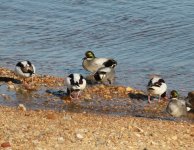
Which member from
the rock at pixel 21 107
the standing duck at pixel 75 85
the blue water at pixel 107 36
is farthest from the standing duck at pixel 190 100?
the rock at pixel 21 107

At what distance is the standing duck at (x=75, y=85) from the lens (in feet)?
49.1

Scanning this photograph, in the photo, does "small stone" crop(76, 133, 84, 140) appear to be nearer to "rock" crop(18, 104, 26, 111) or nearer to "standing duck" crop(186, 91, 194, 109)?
"rock" crop(18, 104, 26, 111)

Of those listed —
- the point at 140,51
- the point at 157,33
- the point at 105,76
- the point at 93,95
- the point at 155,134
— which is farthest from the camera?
the point at 157,33

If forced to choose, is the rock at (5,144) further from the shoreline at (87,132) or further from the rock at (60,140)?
the rock at (60,140)

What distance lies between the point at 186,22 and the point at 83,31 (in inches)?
139

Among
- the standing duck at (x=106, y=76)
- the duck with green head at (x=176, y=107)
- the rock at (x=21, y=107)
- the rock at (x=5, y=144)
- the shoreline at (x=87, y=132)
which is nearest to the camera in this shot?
the rock at (x=5, y=144)

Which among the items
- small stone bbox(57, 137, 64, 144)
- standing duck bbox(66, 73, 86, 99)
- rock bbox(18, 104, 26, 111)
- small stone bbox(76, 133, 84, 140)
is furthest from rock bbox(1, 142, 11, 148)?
standing duck bbox(66, 73, 86, 99)

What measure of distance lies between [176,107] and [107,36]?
8457mm

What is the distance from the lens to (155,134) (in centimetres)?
1116

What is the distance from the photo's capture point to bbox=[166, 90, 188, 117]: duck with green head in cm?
1362

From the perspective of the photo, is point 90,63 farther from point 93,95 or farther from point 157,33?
point 157,33

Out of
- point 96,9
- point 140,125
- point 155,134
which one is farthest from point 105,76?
point 96,9

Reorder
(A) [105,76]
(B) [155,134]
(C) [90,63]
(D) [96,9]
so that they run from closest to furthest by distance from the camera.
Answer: (B) [155,134] < (A) [105,76] < (C) [90,63] < (D) [96,9]

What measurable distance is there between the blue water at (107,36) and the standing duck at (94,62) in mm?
359
